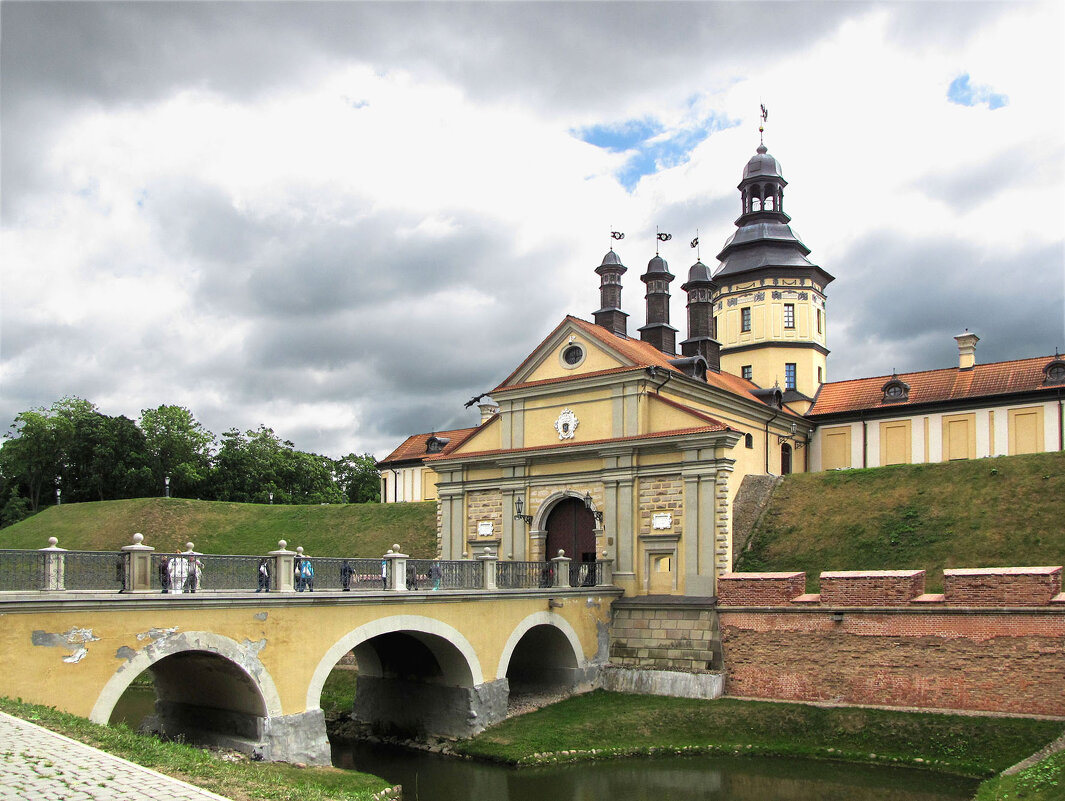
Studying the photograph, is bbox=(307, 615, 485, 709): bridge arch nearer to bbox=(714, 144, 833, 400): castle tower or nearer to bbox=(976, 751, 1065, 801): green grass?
bbox=(976, 751, 1065, 801): green grass

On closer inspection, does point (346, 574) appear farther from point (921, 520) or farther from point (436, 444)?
point (436, 444)

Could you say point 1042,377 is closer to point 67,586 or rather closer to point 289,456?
point 67,586

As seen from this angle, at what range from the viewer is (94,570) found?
49.6 ft

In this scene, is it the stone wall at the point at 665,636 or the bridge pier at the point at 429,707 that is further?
the stone wall at the point at 665,636

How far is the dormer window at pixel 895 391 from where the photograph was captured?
38.0 meters

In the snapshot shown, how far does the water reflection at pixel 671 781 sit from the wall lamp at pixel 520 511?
32.5 feet

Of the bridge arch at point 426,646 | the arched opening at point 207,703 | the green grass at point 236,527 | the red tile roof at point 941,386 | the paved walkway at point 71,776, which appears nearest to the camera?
the paved walkway at point 71,776

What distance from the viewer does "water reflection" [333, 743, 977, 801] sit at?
1752cm

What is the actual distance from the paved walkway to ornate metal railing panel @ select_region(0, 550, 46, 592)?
417cm

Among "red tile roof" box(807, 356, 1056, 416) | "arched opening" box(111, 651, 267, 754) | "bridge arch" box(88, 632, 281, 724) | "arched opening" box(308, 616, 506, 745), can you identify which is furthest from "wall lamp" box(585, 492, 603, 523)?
"red tile roof" box(807, 356, 1056, 416)

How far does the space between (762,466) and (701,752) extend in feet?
50.4

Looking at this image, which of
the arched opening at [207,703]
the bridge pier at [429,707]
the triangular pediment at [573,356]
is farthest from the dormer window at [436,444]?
the arched opening at [207,703]

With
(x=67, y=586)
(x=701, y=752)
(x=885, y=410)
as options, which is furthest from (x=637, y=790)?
(x=885, y=410)

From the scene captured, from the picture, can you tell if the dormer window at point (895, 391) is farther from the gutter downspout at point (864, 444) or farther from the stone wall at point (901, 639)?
the stone wall at point (901, 639)
